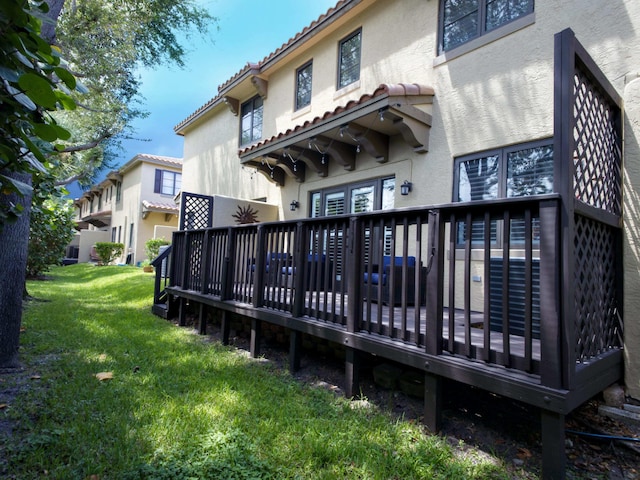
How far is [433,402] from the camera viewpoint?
262 centimetres

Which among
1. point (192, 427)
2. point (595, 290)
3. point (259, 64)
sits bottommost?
point (192, 427)

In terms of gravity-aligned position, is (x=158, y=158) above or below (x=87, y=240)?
above

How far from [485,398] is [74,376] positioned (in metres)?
3.68

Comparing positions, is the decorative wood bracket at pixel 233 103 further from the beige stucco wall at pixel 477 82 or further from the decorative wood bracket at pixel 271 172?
the decorative wood bracket at pixel 271 172

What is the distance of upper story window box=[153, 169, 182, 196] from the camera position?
19.2 metres

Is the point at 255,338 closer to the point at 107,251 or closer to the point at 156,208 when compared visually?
the point at 156,208

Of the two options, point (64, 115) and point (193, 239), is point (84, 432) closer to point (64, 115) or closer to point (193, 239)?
point (193, 239)

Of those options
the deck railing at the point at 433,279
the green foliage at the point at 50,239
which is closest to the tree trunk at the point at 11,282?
the deck railing at the point at 433,279

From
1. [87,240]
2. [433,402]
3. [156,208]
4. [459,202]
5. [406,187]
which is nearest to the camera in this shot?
[433,402]

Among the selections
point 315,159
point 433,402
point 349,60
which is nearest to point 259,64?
point 349,60

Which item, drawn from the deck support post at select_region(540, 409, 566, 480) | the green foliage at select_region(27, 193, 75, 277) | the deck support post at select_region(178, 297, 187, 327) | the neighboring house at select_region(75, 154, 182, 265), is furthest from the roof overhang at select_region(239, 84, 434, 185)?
the neighboring house at select_region(75, 154, 182, 265)

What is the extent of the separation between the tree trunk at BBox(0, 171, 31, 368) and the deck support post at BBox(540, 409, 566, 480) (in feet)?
14.7

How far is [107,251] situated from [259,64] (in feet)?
48.0

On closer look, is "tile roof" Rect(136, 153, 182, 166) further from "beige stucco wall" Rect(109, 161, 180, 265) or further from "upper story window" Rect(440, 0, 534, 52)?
"upper story window" Rect(440, 0, 534, 52)
